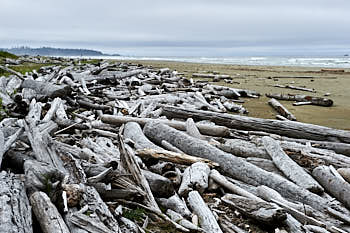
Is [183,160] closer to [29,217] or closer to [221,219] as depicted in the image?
[221,219]

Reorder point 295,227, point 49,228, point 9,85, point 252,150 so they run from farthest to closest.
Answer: point 9,85 → point 252,150 → point 295,227 → point 49,228

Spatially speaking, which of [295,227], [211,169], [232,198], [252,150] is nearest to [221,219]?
[232,198]

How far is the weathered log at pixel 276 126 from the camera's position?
6.24m

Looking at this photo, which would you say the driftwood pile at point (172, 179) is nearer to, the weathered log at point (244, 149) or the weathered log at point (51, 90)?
the weathered log at point (244, 149)

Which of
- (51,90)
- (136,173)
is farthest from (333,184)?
(51,90)

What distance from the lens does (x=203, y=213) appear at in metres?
3.71

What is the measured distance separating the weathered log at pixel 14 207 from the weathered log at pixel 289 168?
133 inches

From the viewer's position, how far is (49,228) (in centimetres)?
269

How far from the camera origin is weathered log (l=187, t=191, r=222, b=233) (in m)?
3.47

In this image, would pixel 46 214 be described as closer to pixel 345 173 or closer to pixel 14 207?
pixel 14 207

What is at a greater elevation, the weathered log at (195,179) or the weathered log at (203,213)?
the weathered log at (195,179)

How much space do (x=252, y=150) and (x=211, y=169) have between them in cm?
100

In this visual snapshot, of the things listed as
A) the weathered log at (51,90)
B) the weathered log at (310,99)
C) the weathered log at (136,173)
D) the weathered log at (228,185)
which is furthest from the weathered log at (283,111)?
the weathered log at (51,90)

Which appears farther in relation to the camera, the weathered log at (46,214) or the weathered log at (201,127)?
the weathered log at (201,127)
